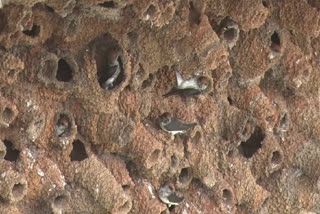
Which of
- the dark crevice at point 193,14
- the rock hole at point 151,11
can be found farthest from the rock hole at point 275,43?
the rock hole at point 151,11

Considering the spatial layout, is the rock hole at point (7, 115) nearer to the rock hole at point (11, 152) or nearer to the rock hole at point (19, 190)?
the rock hole at point (11, 152)

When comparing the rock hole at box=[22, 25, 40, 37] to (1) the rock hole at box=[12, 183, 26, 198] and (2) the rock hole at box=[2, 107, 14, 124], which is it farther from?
(1) the rock hole at box=[12, 183, 26, 198]

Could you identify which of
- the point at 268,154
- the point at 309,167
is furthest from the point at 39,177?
the point at 309,167

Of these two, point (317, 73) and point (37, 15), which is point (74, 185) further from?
point (317, 73)

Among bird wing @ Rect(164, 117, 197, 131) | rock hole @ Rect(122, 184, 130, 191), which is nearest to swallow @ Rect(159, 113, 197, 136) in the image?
bird wing @ Rect(164, 117, 197, 131)

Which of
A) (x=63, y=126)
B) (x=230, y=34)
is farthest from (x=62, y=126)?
(x=230, y=34)

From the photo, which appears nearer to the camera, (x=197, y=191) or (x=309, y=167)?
(x=197, y=191)

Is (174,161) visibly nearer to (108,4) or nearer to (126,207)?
(126,207)
